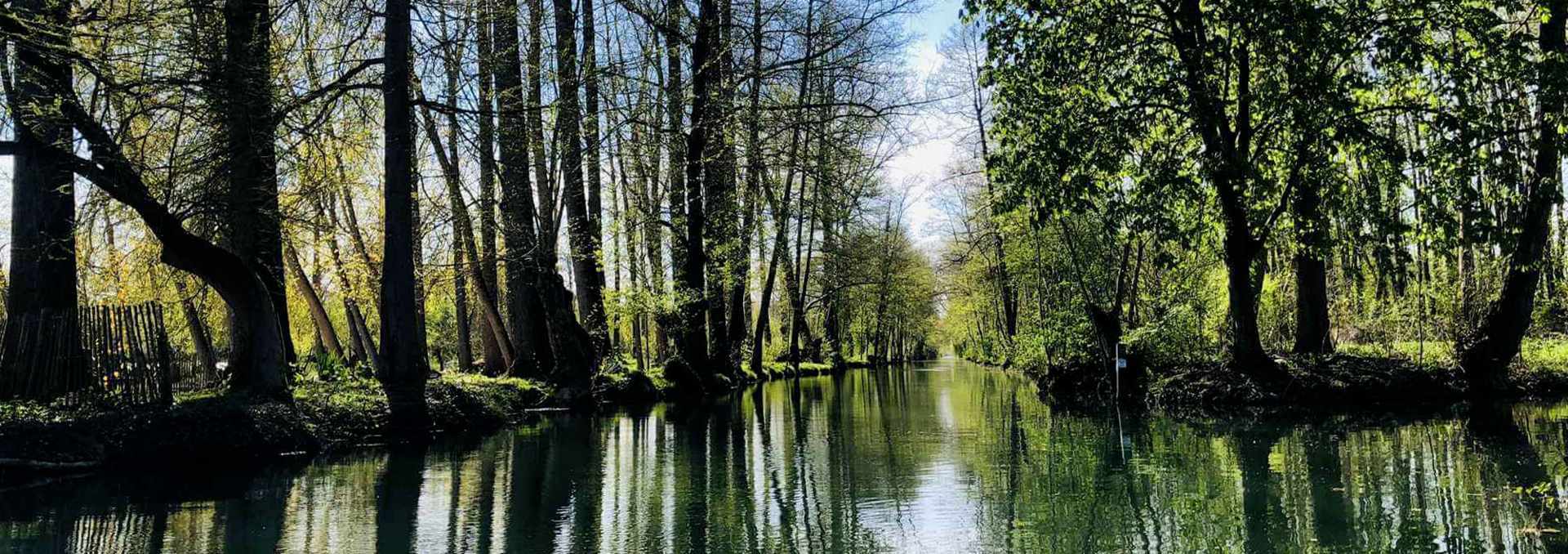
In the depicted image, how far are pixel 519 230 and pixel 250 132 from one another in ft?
23.1

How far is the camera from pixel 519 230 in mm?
17531

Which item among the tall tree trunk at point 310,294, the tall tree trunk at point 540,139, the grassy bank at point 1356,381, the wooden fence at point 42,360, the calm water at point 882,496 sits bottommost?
the calm water at point 882,496

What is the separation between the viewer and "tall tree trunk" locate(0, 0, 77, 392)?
9.96 metres

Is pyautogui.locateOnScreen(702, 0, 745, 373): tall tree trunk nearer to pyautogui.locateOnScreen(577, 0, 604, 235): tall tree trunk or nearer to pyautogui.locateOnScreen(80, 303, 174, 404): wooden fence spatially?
pyautogui.locateOnScreen(577, 0, 604, 235): tall tree trunk

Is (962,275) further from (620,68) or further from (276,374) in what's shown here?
(276,374)

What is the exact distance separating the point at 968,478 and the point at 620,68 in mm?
8790

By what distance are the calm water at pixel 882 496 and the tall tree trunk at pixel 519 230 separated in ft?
17.5

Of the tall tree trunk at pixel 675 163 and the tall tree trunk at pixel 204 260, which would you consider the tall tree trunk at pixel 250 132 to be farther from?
the tall tree trunk at pixel 675 163

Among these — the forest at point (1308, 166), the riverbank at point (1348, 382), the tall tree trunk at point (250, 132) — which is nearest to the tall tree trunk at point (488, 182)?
the tall tree trunk at point (250, 132)

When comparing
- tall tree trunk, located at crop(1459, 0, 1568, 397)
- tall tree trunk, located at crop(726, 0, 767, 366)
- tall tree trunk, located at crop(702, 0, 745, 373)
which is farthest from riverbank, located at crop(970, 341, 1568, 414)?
tall tree trunk, located at crop(702, 0, 745, 373)

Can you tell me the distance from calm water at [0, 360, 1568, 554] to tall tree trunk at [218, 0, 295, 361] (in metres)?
3.10

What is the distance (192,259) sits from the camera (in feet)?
36.1

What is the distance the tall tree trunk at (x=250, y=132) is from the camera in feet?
33.1

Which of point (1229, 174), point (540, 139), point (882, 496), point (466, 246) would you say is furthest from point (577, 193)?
point (882, 496)
